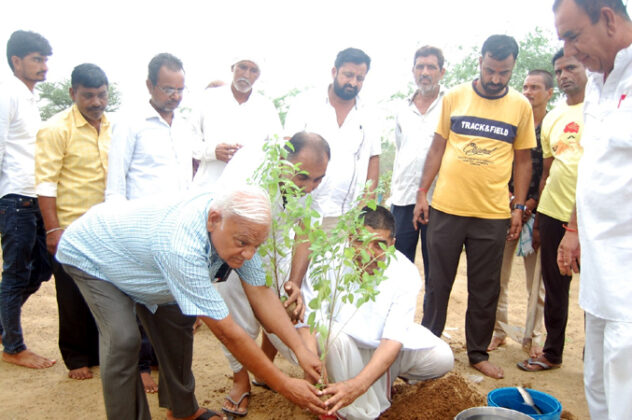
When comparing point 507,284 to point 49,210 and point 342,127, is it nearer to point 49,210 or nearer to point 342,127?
point 342,127

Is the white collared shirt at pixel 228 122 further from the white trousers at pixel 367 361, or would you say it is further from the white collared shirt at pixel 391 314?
the white trousers at pixel 367 361

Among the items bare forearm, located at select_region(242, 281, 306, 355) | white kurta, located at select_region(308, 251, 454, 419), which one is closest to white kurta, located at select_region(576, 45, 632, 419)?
white kurta, located at select_region(308, 251, 454, 419)

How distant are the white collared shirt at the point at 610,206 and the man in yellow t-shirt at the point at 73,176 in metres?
2.95

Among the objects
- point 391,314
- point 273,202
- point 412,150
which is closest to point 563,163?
point 412,150

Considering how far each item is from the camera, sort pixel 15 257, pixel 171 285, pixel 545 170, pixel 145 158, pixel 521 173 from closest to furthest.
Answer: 1. pixel 171 285
2. pixel 145 158
3. pixel 15 257
4. pixel 521 173
5. pixel 545 170

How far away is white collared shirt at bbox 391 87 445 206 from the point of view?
4.14 meters

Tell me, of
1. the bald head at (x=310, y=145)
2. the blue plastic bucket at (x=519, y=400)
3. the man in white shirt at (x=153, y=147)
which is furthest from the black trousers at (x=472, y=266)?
the man in white shirt at (x=153, y=147)

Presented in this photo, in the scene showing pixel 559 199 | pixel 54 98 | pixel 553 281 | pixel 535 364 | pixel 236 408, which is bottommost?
pixel 236 408

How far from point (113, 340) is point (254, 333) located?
99 centimetres

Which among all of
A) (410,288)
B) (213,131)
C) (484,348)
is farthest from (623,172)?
(213,131)

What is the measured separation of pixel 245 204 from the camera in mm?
2045

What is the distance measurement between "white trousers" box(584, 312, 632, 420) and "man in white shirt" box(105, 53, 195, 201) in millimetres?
2483

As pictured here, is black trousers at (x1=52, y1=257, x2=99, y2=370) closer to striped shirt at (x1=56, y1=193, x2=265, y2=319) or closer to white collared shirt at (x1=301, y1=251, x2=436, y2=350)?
striped shirt at (x1=56, y1=193, x2=265, y2=319)

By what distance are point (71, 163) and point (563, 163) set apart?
3448mm
